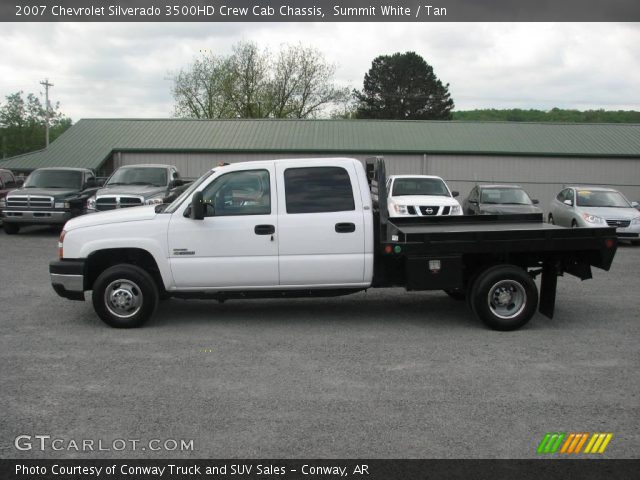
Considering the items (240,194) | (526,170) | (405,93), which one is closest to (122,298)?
(240,194)

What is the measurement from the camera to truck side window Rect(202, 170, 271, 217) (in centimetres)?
774

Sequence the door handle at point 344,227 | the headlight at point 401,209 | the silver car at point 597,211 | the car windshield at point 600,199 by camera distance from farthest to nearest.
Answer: the car windshield at point 600,199, the silver car at point 597,211, the headlight at point 401,209, the door handle at point 344,227

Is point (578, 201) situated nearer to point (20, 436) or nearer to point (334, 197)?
point (334, 197)

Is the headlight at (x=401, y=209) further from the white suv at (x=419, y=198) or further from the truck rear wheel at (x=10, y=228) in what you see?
the truck rear wheel at (x=10, y=228)

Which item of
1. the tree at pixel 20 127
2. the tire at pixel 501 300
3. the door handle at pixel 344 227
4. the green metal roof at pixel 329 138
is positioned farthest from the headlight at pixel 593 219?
the tree at pixel 20 127

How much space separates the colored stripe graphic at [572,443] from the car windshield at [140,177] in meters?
15.0

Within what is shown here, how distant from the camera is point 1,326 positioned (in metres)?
7.94

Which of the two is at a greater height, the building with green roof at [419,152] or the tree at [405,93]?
the tree at [405,93]

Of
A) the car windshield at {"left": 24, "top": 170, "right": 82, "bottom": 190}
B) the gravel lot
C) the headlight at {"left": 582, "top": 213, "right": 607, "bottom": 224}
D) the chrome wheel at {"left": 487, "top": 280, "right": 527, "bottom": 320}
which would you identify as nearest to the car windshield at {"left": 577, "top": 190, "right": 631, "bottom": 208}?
the headlight at {"left": 582, "top": 213, "right": 607, "bottom": 224}

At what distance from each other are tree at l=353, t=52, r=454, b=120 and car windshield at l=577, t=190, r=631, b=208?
49.6m

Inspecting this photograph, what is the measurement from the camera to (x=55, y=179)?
63.0ft

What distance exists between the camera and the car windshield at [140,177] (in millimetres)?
18109

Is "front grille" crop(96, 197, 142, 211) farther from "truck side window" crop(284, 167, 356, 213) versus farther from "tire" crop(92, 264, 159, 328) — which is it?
"truck side window" crop(284, 167, 356, 213)
